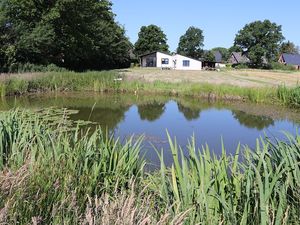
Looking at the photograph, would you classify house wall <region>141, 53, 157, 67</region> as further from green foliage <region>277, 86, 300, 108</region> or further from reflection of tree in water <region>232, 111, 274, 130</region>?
reflection of tree in water <region>232, 111, 274, 130</region>

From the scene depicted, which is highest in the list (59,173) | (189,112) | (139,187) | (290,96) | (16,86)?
(59,173)

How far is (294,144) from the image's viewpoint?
394 centimetres

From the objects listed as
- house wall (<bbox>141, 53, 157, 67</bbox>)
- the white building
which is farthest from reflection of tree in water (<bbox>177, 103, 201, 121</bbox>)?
house wall (<bbox>141, 53, 157, 67</bbox>)

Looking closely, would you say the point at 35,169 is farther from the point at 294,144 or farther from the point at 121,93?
the point at 121,93

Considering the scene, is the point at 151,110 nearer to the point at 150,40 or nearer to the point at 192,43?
the point at 150,40

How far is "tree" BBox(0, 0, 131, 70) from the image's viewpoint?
90.5ft

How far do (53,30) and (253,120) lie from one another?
19.6 m

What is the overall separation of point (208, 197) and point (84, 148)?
1653 mm

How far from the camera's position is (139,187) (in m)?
3.69

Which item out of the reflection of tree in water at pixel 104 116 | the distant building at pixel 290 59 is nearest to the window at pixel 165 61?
the distant building at pixel 290 59

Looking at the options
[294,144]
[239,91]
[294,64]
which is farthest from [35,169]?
[294,64]

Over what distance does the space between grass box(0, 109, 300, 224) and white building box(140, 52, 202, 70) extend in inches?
2105

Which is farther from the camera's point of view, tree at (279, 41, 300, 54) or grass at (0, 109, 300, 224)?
tree at (279, 41, 300, 54)

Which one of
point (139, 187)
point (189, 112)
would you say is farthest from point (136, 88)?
point (139, 187)
